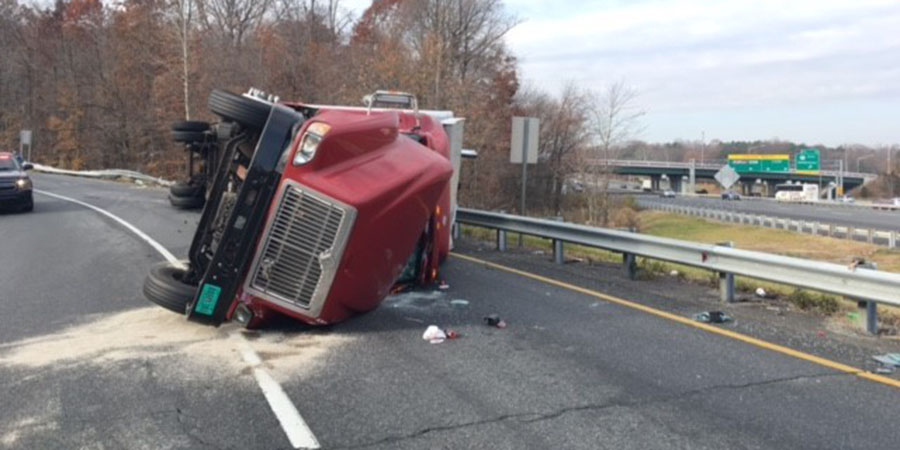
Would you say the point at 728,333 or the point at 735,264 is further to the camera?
the point at 735,264

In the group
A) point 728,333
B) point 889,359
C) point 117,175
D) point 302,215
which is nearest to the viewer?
point 302,215

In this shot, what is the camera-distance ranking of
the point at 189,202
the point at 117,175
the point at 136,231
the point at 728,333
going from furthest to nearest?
1. the point at 117,175
2. the point at 136,231
3. the point at 189,202
4. the point at 728,333

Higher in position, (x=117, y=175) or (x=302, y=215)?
(x=117, y=175)

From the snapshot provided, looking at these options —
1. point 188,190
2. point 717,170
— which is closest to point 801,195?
point 717,170

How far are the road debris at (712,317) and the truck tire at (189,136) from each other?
5358 millimetres

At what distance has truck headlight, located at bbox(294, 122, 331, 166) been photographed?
18.6 ft

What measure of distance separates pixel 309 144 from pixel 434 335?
1.96 metres

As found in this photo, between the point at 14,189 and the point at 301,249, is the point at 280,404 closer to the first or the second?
the point at 301,249

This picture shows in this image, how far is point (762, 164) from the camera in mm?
99188

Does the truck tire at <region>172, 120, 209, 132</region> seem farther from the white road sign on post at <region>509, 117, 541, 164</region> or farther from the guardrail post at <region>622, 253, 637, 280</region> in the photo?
the white road sign on post at <region>509, 117, 541, 164</region>

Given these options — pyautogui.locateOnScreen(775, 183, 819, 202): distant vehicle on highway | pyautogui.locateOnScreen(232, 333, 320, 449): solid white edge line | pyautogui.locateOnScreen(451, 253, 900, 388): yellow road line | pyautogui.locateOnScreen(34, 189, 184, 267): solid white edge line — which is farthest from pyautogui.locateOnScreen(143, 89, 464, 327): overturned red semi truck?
pyautogui.locateOnScreen(775, 183, 819, 202): distant vehicle on highway

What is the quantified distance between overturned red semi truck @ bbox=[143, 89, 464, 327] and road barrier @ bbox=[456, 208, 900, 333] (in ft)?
→ 12.6

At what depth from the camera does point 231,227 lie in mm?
5723

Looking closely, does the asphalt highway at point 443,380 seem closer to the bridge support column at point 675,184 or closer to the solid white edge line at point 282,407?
the solid white edge line at point 282,407
